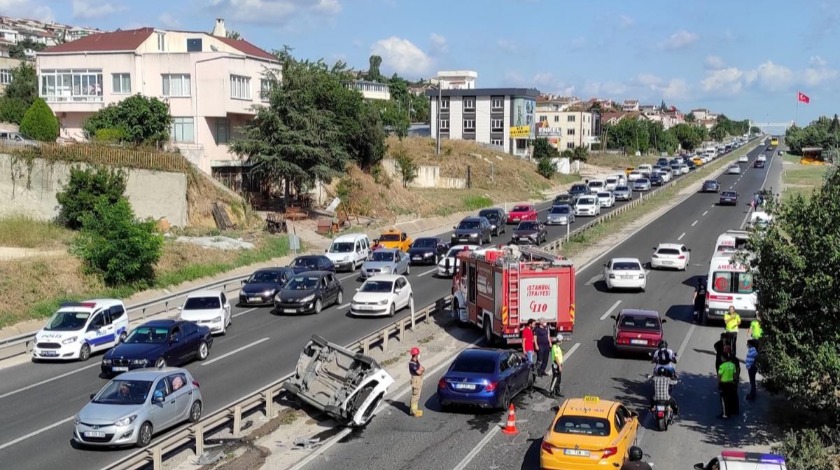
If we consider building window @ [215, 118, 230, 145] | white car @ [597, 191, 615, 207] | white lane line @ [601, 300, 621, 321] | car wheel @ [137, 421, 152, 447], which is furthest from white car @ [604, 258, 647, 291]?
white car @ [597, 191, 615, 207]

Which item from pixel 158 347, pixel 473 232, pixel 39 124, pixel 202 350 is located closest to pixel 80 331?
pixel 202 350

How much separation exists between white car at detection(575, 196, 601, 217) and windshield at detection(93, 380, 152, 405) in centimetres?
5256

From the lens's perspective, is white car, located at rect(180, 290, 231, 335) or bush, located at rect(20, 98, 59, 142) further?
bush, located at rect(20, 98, 59, 142)

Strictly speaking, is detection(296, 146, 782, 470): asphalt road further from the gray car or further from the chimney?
the chimney

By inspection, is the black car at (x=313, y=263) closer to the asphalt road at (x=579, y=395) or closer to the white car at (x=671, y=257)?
the asphalt road at (x=579, y=395)

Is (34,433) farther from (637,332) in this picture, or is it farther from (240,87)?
(240,87)

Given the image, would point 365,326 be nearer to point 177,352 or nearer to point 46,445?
point 177,352

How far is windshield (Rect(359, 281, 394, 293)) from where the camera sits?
3178cm

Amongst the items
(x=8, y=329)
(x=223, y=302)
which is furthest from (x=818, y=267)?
(x=8, y=329)

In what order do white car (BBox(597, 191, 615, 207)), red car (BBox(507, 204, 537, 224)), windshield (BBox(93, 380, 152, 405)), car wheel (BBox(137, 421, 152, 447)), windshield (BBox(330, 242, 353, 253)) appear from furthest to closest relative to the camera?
1. white car (BBox(597, 191, 615, 207))
2. red car (BBox(507, 204, 537, 224))
3. windshield (BBox(330, 242, 353, 253))
4. windshield (BBox(93, 380, 152, 405))
5. car wheel (BBox(137, 421, 152, 447))

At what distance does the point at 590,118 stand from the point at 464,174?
9645cm

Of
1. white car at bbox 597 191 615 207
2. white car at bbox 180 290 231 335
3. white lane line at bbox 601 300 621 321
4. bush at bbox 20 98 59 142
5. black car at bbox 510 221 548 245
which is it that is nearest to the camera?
white car at bbox 180 290 231 335

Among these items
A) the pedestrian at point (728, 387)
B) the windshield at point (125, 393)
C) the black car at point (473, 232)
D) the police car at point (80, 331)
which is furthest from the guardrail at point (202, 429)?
the black car at point (473, 232)

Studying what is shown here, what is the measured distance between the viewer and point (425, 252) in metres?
45.5
